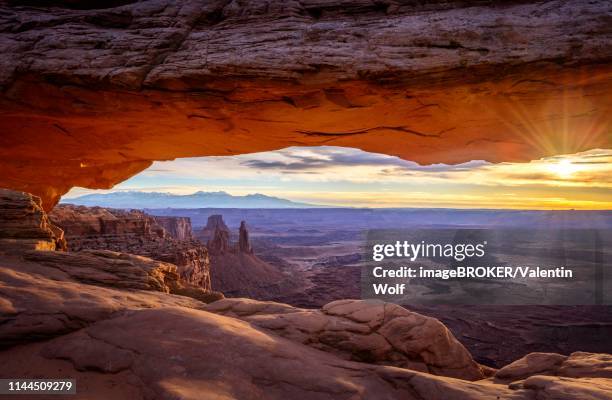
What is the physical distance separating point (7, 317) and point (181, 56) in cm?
596

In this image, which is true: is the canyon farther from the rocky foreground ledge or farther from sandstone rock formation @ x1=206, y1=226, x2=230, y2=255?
sandstone rock formation @ x1=206, y1=226, x2=230, y2=255

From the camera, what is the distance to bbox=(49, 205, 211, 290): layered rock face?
1156 inches

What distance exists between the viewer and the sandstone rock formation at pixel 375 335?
249 inches

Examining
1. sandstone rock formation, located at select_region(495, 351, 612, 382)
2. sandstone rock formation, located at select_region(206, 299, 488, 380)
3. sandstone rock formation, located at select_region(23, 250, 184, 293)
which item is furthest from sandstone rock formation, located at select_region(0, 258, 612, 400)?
sandstone rock formation, located at select_region(23, 250, 184, 293)

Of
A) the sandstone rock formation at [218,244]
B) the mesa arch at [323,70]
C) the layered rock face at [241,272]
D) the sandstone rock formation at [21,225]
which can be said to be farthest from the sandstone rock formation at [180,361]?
the sandstone rock formation at [218,244]

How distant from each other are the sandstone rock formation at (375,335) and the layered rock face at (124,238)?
2523 cm

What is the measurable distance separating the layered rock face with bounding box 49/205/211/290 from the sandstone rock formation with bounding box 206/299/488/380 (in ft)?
82.8

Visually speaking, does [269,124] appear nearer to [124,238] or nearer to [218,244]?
[124,238]

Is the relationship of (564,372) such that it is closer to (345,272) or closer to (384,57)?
(384,57)

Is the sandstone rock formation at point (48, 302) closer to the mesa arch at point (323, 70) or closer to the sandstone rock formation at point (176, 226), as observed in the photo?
the mesa arch at point (323, 70)

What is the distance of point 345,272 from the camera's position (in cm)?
7694

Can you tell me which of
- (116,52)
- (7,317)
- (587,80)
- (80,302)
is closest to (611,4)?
(587,80)

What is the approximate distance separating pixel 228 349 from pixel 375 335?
2.93 metres

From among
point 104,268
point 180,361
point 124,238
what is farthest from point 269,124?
Answer: point 124,238
